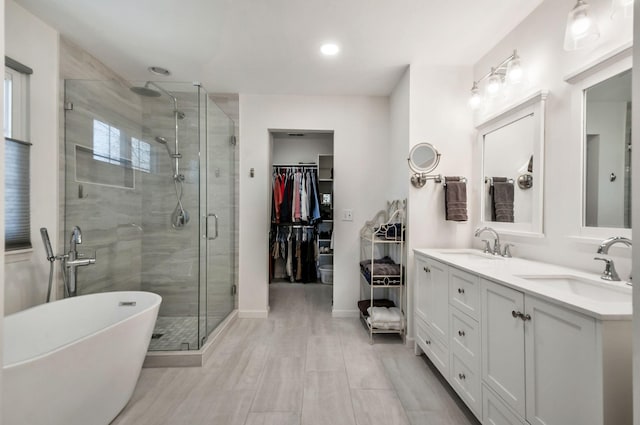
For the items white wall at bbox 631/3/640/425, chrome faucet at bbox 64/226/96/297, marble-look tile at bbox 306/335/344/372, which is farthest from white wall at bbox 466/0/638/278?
chrome faucet at bbox 64/226/96/297

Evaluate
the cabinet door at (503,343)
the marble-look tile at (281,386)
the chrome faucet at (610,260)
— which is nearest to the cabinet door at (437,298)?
the cabinet door at (503,343)

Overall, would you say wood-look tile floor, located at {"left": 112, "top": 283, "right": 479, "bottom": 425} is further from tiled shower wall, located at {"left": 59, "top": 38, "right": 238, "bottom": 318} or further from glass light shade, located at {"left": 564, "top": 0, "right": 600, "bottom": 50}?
glass light shade, located at {"left": 564, "top": 0, "right": 600, "bottom": 50}


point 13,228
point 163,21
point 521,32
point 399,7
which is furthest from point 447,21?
point 13,228

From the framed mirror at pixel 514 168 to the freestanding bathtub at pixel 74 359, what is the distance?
247 cm

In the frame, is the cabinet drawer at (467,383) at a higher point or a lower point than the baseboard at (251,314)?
higher

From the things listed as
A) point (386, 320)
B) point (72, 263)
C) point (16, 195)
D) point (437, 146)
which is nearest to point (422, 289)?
point (386, 320)

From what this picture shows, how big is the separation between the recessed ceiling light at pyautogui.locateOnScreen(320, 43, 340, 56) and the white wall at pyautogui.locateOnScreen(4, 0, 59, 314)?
1.96 meters

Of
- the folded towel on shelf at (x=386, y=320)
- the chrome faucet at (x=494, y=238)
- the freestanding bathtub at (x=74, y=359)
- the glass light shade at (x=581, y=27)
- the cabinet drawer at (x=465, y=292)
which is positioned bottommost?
the folded towel on shelf at (x=386, y=320)

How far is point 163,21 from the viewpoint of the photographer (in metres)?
1.79

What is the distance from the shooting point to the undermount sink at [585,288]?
1.07 m

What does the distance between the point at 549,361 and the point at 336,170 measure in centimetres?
231

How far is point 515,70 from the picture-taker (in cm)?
176

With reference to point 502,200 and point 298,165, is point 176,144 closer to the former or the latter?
point 298,165

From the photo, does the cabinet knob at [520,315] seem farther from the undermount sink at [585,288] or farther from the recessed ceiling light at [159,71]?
the recessed ceiling light at [159,71]
